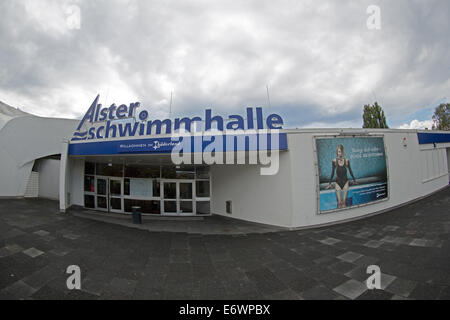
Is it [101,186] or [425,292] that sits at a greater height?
[101,186]

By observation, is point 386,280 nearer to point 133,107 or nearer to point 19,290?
point 19,290

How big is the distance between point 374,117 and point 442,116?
1154 cm

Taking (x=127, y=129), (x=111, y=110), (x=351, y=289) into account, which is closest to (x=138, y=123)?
(x=127, y=129)

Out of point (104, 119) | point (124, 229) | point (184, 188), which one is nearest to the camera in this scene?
point (124, 229)

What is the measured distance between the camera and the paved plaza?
317cm

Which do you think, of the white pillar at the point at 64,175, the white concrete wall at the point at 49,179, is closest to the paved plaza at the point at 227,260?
the white pillar at the point at 64,175

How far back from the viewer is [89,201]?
35.0ft

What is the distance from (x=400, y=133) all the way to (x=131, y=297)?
1351 cm

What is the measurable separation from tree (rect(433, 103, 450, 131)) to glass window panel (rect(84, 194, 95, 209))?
46037 millimetres

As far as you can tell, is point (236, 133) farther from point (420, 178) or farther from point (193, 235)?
point (420, 178)

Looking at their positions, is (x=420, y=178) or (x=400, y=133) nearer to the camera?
(x=400, y=133)

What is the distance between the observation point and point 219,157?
703 cm

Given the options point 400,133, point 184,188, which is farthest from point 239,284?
point 400,133

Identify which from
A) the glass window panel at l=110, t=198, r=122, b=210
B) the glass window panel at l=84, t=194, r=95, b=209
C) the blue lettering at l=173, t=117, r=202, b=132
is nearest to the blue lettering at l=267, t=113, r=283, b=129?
the blue lettering at l=173, t=117, r=202, b=132
